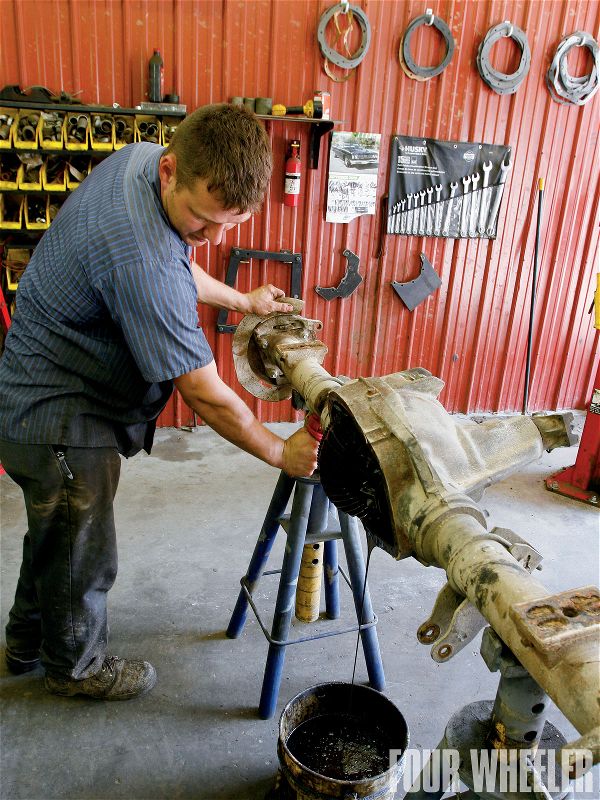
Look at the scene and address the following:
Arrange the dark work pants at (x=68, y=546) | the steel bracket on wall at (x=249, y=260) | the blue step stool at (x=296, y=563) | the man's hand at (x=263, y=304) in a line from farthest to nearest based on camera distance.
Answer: the steel bracket on wall at (x=249, y=260)
the man's hand at (x=263, y=304)
the blue step stool at (x=296, y=563)
the dark work pants at (x=68, y=546)

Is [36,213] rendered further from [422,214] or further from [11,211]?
[422,214]

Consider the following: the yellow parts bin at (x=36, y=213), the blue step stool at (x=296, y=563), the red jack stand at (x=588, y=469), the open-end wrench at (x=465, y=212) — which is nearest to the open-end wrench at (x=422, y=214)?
the open-end wrench at (x=465, y=212)

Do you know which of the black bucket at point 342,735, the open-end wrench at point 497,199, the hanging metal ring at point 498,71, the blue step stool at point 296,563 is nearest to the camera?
the black bucket at point 342,735

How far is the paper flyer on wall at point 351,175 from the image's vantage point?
418 centimetres

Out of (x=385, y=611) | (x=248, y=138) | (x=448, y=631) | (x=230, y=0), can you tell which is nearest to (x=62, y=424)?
(x=248, y=138)

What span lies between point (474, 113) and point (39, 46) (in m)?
2.93

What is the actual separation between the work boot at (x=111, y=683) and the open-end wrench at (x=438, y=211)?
3.63 m

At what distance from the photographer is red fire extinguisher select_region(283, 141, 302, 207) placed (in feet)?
13.2

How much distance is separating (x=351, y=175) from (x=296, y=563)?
10.1 ft

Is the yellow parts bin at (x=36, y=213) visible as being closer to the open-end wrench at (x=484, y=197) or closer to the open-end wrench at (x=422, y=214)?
the open-end wrench at (x=422, y=214)

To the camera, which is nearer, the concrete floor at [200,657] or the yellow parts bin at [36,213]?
the concrete floor at [200,657]

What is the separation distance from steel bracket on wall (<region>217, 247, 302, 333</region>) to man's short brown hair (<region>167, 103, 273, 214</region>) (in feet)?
8.14

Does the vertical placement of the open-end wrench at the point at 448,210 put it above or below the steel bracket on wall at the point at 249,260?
above

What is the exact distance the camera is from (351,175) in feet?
13.9
